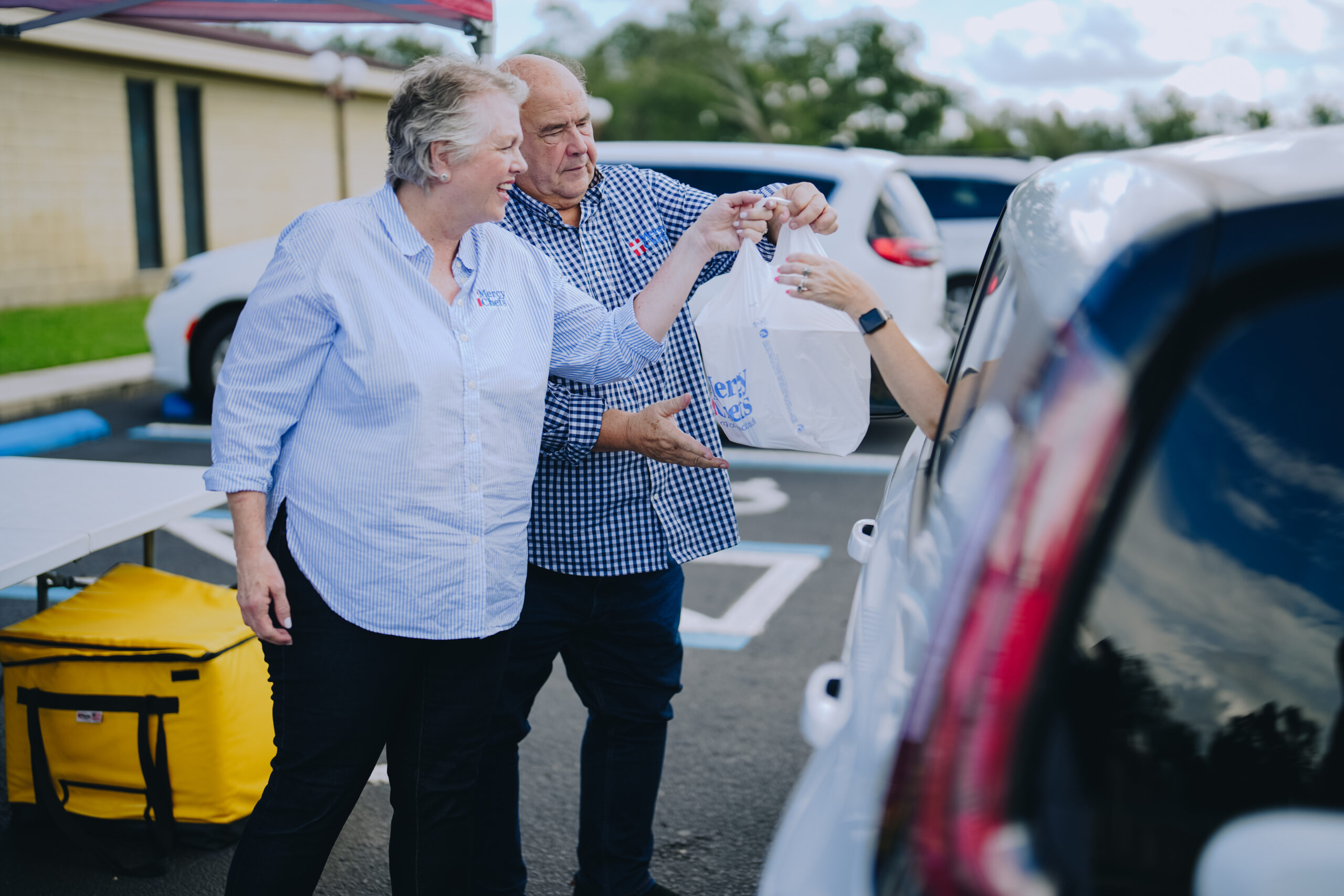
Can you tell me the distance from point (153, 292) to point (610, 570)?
17193mm

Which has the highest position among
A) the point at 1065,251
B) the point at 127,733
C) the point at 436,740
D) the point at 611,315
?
the point at 1065,251

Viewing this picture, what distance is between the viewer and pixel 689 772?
3395 mm

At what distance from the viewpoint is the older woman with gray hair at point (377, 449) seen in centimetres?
193

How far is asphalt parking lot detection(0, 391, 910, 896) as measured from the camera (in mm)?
2807

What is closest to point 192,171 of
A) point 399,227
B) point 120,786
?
point 120,786

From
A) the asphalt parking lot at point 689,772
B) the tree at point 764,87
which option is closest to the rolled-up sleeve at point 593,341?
the asphalt parking lot at point 689,772

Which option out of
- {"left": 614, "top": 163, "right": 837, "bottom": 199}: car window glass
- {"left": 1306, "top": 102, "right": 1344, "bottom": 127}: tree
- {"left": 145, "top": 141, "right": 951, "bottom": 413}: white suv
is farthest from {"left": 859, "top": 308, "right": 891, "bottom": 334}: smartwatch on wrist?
{"left": 1306, "top": 102, "right": 1344, "bottom": 127}: tree

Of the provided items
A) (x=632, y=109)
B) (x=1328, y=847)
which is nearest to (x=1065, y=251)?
(x=1328, y=847)

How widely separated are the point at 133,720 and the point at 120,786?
0.18 metres

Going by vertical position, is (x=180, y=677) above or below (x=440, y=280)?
below

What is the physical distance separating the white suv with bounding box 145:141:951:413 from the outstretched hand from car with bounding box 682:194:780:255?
4965 millimetres

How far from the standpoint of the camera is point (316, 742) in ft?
6.54

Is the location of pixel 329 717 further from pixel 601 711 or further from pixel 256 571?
pixel 601 711

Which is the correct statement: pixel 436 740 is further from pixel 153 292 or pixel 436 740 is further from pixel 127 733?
pixel 153 292
